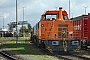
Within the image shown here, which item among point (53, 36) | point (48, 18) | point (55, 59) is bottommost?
point (55, 59)

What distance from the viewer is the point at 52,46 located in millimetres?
21125

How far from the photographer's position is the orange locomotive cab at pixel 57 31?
69.4 ft

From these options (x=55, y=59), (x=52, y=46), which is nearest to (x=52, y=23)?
(x=52, y=46)

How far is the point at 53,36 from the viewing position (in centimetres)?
2203

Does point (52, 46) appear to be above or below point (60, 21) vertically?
below

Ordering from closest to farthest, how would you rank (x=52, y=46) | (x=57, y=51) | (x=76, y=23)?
1. (x=52, y=46)
2. (x=57, y=51)
3. (x=76, y=23)

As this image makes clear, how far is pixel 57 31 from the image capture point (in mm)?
22047

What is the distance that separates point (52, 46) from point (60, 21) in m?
2.43

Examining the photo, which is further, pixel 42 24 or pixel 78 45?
pixel 42 24

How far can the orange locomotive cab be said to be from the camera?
2114 centimetres

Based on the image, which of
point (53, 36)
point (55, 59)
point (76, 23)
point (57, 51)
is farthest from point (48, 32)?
point (76, 23)

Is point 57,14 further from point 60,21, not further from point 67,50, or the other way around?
point 67,50

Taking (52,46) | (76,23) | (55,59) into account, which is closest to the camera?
(55,59)

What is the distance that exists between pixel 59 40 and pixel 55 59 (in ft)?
12.8
